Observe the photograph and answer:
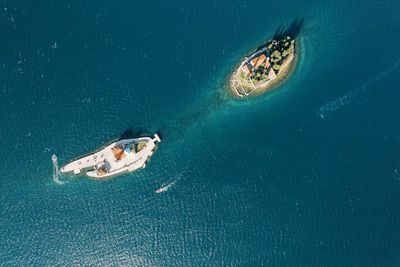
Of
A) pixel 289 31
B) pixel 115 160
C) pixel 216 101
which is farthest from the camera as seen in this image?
pixel 216 101

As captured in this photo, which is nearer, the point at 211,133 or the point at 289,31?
the point at 289,31

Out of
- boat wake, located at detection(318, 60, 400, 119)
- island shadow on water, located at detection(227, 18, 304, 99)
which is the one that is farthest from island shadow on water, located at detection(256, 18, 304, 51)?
boat wake, located at detection(318, 60, 400, 119)

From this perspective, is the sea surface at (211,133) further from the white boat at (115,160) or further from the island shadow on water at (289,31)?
the white boat at (115,160)

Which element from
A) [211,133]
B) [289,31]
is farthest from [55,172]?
[289,31]

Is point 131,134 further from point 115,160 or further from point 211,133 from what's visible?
A: point 211,133

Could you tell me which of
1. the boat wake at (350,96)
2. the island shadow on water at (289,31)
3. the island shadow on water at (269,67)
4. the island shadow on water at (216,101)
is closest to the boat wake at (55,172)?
the island shadow on water at (216,101)

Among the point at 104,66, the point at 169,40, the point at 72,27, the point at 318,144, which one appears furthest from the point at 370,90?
the point at 72,27

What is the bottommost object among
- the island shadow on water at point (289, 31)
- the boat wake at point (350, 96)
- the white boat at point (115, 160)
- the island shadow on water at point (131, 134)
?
the boat wake at point (350, 96)
